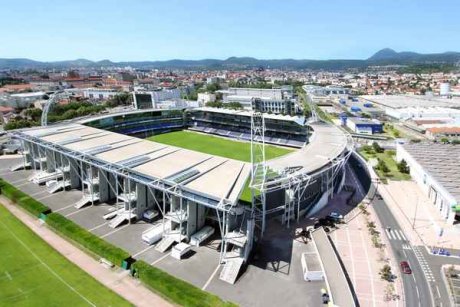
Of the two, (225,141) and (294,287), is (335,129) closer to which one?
(225,141)

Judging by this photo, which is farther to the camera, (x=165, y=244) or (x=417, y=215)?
(x=417, y=215)

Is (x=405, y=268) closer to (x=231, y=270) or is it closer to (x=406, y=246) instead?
(x=406, y=246)

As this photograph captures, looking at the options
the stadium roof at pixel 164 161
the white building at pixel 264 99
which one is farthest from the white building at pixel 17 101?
the stadium roof at pixel 164 161

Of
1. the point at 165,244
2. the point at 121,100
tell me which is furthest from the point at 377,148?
the point at 121,100

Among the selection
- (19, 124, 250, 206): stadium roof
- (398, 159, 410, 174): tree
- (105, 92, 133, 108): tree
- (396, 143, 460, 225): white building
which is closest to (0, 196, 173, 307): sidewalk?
(19, 124, 250, 206): stadium roof

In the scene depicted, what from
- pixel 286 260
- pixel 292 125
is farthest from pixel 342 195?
pixel 292 125

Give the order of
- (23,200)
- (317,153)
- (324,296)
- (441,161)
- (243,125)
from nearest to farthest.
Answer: (324,296) → (23,200) → (317,153) → (441,161) → (243,125)
